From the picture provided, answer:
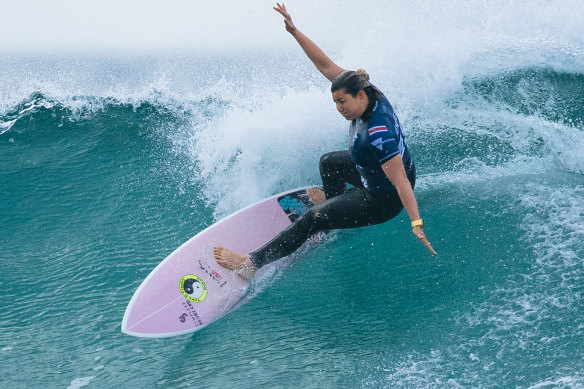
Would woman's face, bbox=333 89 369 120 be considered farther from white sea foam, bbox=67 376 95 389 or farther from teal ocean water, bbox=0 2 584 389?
white sea foam, bbox=67 376 95 389

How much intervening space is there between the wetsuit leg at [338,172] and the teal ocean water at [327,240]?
0.67 meters

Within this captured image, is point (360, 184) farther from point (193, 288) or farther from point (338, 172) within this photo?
point (193, 288)

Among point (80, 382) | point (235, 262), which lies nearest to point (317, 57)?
point (235, 262)

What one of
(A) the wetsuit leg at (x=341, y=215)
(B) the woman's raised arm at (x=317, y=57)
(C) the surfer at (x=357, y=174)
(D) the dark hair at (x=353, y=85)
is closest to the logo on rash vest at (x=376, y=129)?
(C) the surfer at (x=357, y=174)

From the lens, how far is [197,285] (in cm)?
433

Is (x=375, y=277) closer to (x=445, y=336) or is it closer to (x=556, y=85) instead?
(x=445, y=336)

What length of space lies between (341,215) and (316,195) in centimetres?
109

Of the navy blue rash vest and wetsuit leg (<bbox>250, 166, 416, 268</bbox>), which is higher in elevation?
the navy blue rash vest

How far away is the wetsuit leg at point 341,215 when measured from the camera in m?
3.89

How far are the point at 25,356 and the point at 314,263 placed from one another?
2255 mm

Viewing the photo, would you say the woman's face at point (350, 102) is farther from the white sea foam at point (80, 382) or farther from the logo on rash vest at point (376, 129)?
the white sea foam at point (80, 382)

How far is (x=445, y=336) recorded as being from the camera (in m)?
3.58

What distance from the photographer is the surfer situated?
136 inches

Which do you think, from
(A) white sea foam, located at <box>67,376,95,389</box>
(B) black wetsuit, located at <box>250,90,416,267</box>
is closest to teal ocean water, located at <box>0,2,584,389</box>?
(A) white sea foam, located at <box>67,376,95,389</box>
